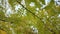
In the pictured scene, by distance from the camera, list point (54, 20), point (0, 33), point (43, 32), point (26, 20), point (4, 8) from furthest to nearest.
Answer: point (4, 8), point (26, 20), point (54, 20), point (43, 32), point (0, 33)

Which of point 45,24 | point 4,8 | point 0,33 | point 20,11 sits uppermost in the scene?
point 4,8

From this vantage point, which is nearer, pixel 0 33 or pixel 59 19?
pixel 0 33

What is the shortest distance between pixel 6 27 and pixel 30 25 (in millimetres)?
307

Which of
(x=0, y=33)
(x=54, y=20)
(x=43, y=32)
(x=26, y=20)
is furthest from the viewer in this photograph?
(x=26, y=20)

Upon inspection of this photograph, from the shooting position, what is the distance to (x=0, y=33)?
122 cm

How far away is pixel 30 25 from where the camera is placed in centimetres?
166

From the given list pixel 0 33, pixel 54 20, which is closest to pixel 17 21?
pixel 0 33

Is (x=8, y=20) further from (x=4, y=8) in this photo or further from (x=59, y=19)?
(x=59, y=19)

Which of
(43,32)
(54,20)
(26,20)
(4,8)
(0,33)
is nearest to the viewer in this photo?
(0,33)

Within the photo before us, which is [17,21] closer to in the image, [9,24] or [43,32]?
[9,24]

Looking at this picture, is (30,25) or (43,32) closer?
(43,32)

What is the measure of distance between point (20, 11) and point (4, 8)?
1.02ft

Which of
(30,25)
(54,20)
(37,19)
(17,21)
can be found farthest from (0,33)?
(54,20)

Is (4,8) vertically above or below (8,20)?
above
